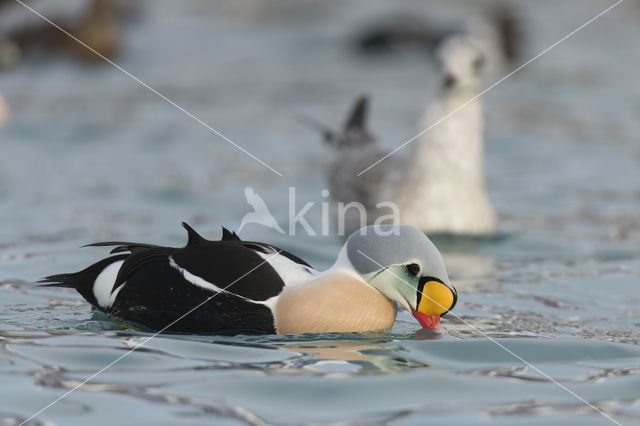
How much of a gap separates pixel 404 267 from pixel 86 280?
1.39m

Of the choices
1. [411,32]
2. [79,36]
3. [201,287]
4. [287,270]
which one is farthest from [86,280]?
[411,32]

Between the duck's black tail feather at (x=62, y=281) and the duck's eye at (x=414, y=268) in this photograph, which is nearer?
the duck's eye at (x=414, y=268)

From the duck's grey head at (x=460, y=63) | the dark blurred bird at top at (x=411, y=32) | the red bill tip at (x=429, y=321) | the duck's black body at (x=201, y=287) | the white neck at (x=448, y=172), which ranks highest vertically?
the dark blurred bird at top at (x=411, y=32)

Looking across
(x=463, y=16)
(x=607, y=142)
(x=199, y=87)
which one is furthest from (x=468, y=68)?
(x=463, y=16)

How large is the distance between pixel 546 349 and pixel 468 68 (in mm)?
3599

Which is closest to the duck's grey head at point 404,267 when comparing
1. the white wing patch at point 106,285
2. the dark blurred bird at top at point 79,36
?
the white wing patch at point 106,285

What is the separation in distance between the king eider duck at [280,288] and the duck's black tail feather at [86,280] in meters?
0.28

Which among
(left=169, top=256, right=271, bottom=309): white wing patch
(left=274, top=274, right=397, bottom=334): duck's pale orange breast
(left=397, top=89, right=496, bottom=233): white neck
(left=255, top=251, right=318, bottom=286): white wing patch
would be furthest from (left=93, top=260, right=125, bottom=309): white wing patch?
(left=397, top=89, right=496, bottom=233): white neck

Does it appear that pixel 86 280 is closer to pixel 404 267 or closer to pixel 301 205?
pixel 404 267

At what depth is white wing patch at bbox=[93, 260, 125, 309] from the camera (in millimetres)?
4484

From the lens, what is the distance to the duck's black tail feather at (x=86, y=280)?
464 cm

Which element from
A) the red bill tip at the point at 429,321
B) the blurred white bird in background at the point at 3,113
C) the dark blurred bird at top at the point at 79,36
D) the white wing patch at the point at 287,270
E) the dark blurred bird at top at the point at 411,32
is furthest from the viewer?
the dark blurred bird at top at the point at 411,32

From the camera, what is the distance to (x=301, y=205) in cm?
981

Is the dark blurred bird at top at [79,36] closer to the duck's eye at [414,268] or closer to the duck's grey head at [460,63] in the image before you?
the duck's grey head at [460,63]
